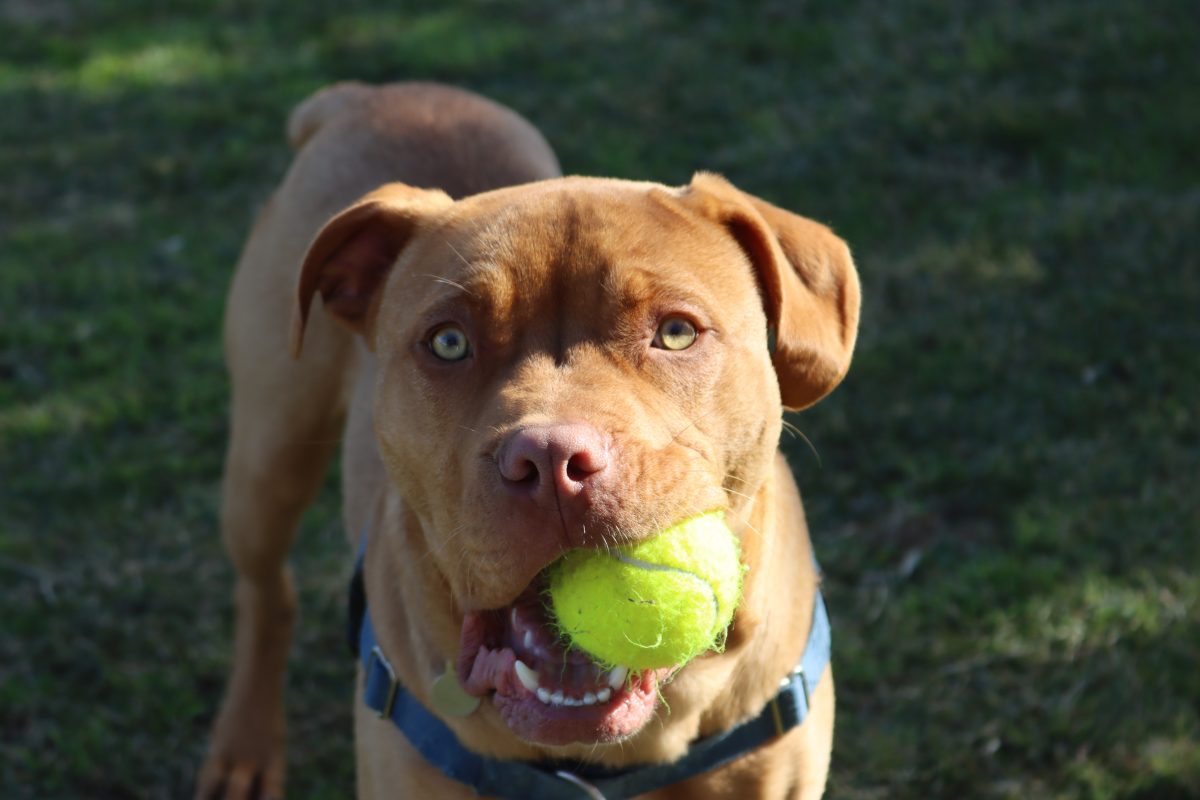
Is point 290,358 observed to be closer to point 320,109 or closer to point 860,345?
point 320,109

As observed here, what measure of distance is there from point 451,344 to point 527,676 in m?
0.72

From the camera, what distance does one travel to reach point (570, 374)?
2.82 m

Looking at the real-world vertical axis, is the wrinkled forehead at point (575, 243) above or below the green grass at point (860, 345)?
above

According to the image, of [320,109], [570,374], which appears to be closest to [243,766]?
[320,109]

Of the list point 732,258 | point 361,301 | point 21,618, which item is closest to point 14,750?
point 21,618

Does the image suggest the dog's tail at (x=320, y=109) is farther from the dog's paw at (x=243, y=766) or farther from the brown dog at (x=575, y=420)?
the dog's paw at (x=243, y=766)

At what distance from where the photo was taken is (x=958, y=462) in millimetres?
5426

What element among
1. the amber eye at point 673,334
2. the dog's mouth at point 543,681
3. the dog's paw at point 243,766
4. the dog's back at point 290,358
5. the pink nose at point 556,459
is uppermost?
the pink nose at point 556,459

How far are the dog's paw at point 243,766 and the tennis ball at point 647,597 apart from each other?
215cm

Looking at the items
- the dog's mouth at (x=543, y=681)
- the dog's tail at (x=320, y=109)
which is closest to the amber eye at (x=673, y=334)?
the dog's mouth at (x=543, y=681)

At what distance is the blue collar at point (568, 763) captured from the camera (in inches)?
123

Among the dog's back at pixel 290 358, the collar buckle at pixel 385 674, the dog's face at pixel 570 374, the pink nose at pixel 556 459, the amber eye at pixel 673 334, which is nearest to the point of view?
the pink nose at pixel 556 459

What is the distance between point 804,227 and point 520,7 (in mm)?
6040

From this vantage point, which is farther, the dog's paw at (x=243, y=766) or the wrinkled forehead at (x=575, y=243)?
the dog's paw at (x=243, y=766)
